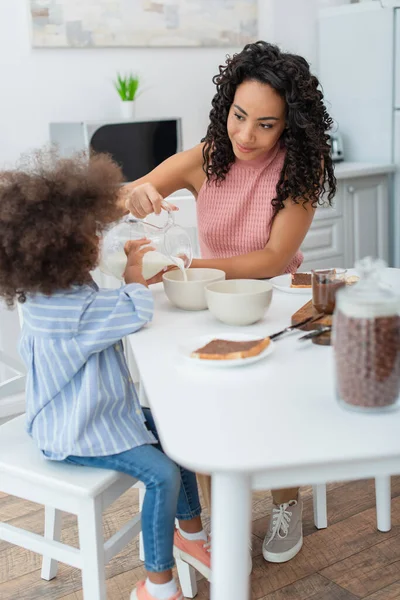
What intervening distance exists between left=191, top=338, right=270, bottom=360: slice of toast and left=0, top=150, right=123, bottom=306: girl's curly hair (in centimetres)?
26

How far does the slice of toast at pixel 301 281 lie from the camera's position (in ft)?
5.45

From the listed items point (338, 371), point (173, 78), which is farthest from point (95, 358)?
point (173, 78)

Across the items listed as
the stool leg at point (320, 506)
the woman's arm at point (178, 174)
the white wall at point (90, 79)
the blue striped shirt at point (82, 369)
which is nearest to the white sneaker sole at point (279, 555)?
the stool leg at point (320, 506)

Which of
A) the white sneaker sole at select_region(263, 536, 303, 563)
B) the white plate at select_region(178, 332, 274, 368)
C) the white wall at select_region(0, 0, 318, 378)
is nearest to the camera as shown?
the white plate at select_region(178, 332, 274, 368)

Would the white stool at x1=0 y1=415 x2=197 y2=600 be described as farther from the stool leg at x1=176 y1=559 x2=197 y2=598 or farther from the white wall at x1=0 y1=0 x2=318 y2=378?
the white wall at x1=0 y1=0 x2=318 y2=378

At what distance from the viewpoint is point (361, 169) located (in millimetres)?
3428

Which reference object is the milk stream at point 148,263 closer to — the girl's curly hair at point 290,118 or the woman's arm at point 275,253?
the woman's arm at point 275,253

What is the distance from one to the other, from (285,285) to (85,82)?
5.88 feet

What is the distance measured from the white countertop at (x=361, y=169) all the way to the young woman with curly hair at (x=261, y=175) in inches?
58.3

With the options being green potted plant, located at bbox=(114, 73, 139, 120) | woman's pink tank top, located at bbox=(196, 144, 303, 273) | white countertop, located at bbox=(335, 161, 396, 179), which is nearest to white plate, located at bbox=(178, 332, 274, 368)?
woman's pink tank top, located at bbox=(196, 144, 303, 273)

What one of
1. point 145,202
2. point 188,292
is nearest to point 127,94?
point 145,202

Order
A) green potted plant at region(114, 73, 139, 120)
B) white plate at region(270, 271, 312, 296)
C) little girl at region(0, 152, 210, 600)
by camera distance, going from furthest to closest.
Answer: green potted plant at region(114, 73, 139, 120) < white plate at region(270, 271, 312, 296) < little girl at region(0, 152, 210, 600)

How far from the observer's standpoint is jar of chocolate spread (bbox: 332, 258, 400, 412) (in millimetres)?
932

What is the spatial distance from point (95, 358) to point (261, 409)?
42 cm
